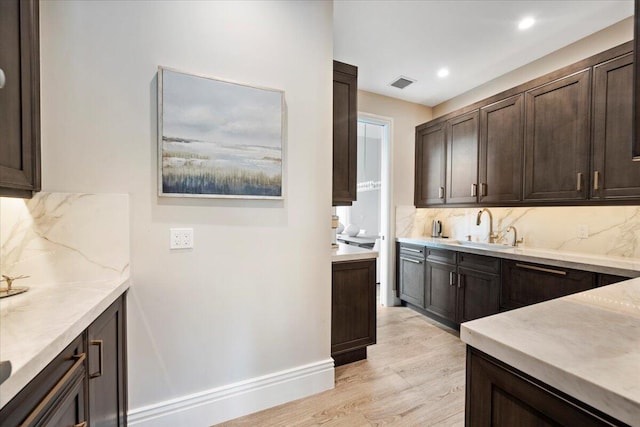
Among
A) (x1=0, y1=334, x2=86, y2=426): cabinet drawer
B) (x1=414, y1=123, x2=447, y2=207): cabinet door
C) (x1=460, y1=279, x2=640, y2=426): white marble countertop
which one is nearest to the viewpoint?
(x1=460, y1=279, x2=640, y2=426): white marble countertop

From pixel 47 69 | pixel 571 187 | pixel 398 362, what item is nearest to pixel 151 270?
pixel 47 69

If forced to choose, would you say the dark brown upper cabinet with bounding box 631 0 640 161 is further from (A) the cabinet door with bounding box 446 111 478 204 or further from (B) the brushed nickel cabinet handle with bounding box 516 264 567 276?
(A) the cabinet door with bounding box 446 111 478 204

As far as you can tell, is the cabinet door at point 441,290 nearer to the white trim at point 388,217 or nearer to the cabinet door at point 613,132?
the white trim at point 388,217

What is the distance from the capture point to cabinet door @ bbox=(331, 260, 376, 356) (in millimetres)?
2326

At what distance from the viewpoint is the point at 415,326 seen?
3254 millimetres

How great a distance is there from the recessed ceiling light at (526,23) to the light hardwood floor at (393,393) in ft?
9.72

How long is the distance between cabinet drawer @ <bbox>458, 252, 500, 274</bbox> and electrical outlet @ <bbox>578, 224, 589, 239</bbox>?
778 mm

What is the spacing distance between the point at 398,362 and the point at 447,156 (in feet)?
8.11

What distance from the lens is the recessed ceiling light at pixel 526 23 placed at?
2.32 meters

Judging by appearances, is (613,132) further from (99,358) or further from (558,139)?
(99,358)

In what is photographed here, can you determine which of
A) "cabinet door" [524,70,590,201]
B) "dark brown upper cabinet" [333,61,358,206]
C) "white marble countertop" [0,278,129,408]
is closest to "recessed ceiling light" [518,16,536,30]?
"cabinet door" [524,70,590,201]

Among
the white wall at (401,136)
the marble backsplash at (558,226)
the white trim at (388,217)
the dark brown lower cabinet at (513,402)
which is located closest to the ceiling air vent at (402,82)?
the white wall at (401,136)

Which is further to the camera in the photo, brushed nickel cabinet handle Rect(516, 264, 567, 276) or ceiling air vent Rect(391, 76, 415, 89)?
ceiling air vent Rect(391, 76, 415, 89)

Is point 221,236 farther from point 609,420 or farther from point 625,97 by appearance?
point 625,97
